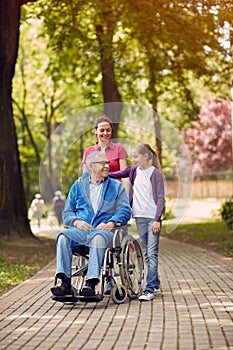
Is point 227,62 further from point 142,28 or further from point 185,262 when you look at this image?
point 185,262

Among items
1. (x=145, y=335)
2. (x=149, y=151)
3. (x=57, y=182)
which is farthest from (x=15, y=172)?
(x=145, y=335)

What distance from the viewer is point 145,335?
777cm

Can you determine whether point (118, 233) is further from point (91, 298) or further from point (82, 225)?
point (91, 298)

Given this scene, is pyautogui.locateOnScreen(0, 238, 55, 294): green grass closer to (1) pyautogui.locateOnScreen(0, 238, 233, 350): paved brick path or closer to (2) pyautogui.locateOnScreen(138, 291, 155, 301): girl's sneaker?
(1) pyautogui.locateOnScreen(0, 238, 233, 350): paved brick path

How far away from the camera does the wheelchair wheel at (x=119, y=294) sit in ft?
32.8

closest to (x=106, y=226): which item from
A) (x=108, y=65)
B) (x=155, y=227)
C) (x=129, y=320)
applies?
(x=155, y=227)

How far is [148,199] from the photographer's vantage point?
10.5 meters

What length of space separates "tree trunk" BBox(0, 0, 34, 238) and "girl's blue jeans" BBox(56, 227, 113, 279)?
35.5 feet

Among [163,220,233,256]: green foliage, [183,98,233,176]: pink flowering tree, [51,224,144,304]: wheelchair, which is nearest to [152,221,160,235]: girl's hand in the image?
[51,224,144,304]: wheelchair

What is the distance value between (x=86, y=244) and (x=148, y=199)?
0.99 meters

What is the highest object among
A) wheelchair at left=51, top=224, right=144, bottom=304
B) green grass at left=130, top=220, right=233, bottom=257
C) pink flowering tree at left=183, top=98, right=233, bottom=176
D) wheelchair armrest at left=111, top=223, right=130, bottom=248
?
pink flowering tree at left=183, top=98, right=233, bottom=176

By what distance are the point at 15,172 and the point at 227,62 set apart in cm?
588

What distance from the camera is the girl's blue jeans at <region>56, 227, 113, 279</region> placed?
9.85 meters

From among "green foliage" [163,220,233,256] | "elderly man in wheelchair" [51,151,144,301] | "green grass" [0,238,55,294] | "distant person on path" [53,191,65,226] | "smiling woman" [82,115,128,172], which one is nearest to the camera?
"elderly man in wheelchair" [51,151,144,301]
